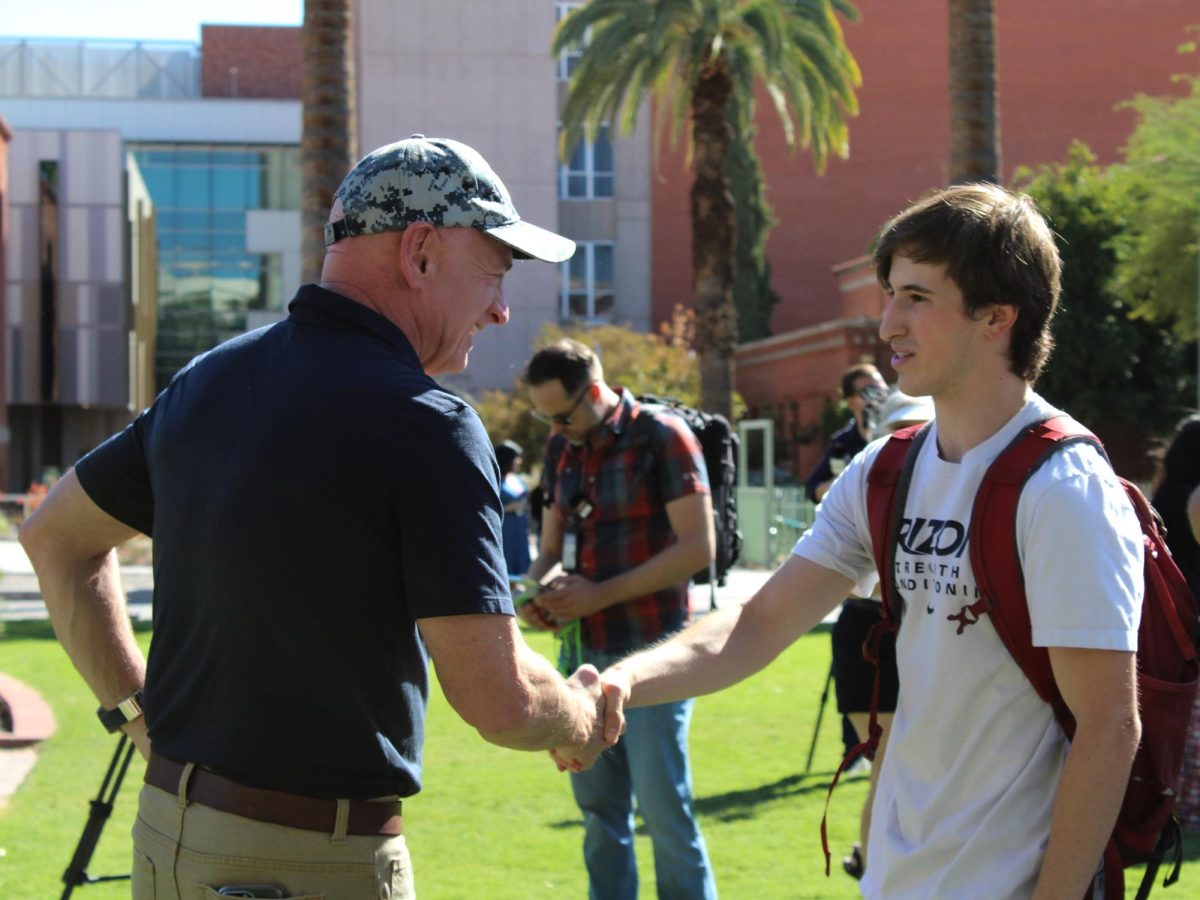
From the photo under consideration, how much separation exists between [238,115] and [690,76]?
3689cm

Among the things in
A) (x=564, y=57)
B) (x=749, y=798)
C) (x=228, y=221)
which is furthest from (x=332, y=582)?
(x=228, y=221)

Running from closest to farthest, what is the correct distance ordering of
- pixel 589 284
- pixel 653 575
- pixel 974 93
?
pixel 653 575 → pixel 974 93 → pixel 589 284

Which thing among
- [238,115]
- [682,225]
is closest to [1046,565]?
[682,225]

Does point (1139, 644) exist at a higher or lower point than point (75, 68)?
lower

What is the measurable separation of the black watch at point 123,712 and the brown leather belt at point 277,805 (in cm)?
51

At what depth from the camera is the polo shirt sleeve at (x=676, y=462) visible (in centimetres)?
542

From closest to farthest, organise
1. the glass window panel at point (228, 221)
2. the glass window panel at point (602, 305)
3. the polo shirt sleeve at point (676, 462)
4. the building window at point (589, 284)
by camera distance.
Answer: the polo shirt sleeve at point (676, 462) < the building window at point (589, 284) < the glass window panel at point (602, 305) < the glass window panel at point (228, 221)

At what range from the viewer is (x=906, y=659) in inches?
112

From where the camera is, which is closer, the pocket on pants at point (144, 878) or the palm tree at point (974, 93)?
the pocket on pants at point (144, 878)

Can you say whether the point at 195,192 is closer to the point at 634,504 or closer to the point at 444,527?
the point at 634,504

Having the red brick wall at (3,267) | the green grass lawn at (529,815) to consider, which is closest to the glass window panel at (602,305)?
the red brick wall at (3,267)

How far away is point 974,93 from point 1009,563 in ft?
46.0

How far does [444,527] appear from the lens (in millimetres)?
2521

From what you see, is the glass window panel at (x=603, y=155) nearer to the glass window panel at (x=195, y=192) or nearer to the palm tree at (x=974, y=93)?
the glass window panel at (x=195, y=192)
